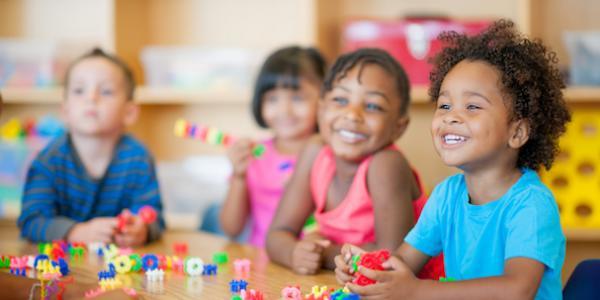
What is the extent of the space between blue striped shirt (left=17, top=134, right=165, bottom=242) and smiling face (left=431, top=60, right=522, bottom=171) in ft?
3.27

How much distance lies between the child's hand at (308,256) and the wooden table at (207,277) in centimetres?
2

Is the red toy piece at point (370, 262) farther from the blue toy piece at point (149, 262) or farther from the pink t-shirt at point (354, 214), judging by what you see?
the blue toy piece at point (149, 262)

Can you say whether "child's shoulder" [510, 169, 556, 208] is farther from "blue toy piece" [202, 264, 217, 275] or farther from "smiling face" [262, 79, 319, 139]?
"smiling face" [262, 79, 319, 139]

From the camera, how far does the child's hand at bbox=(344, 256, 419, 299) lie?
1070 mm

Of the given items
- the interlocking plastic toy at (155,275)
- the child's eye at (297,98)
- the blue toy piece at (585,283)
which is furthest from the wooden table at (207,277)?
the child's eye at (297,98)

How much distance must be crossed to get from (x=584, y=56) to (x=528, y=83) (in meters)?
1.59

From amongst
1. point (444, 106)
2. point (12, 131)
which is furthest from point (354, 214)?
point (12, 131)

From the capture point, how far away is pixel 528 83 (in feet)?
3.77

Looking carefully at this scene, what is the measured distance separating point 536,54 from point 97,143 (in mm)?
1283

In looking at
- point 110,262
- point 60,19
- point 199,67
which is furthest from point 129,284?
point 60,19

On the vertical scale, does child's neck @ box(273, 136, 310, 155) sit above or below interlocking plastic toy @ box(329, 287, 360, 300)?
above

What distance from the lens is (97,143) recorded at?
81.0 inches

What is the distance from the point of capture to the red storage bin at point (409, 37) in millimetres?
2633

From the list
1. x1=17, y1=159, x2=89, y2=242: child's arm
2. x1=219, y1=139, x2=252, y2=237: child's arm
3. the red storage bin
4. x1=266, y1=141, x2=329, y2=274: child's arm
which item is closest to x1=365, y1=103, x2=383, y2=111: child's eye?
x1=266, y1=141, x2=329, y2=274: child's arm
